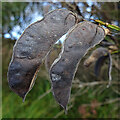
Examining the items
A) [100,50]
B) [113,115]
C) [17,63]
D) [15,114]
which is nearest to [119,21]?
[100,50]

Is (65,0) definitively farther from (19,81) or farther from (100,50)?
(19,81)

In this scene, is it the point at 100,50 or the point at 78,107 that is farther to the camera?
the point at 78,107

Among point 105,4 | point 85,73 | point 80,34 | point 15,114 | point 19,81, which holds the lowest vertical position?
point 15,114
